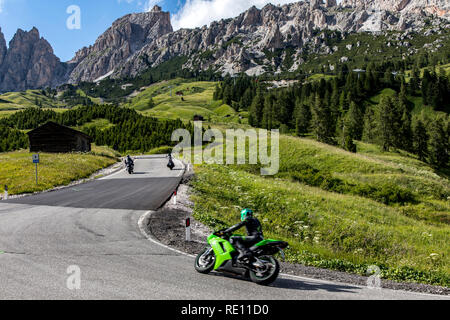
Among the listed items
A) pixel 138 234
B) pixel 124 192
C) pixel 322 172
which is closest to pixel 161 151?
pixel 322 172

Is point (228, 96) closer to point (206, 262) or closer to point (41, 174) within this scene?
point (41, 174)

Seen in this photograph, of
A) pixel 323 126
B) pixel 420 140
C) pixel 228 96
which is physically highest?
pixel 228 96

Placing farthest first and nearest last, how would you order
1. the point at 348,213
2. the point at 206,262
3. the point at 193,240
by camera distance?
the point at 348,213, the point at 193,240, the point at 206,262

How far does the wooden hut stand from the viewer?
61.4m

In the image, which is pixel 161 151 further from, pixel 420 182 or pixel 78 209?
pixel 78 209

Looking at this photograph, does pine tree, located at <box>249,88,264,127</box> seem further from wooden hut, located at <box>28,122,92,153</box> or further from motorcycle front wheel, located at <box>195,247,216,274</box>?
motorcycle front wheel, located at <box>195,247,216,274</box>

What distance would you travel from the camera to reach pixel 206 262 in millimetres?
8305

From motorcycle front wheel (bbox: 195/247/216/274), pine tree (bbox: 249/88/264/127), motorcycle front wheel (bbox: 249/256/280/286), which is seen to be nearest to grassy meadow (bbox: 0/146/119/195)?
motorcycle front wheel (bbox: 195/247/216/274)

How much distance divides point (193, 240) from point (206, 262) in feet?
12.2

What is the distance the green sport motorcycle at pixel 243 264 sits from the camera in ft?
24.5

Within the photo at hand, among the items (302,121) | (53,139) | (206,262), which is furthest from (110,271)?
(302,121)

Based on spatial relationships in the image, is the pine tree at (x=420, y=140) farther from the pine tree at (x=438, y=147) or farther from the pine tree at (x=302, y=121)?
the pine tree at (x=302, y=121)

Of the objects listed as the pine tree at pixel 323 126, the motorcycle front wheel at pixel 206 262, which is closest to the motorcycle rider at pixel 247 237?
the motorcycle front wheel at pixel 206 262
